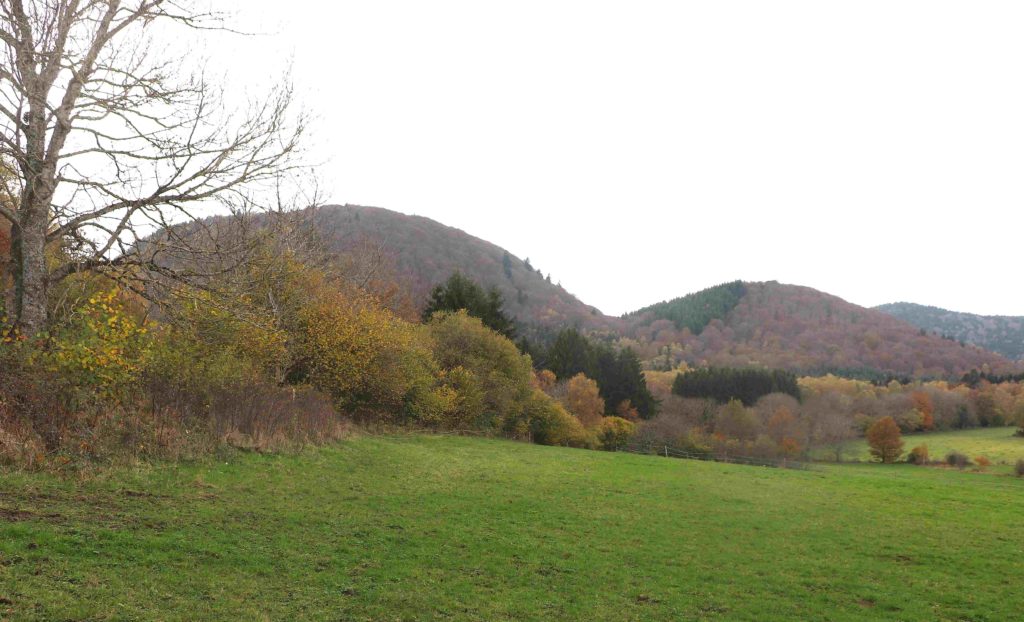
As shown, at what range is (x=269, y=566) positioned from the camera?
809 cm

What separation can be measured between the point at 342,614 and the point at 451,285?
49588mm

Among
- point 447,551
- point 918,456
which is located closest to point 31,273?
point 447,551

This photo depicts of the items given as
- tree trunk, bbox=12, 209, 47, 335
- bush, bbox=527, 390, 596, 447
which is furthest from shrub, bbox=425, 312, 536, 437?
tree trunk, bbox=12, 209, 47, 335

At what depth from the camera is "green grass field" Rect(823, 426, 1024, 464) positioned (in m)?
75.9

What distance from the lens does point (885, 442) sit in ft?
252

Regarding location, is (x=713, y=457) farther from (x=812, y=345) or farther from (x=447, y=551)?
(x=812, y=345)

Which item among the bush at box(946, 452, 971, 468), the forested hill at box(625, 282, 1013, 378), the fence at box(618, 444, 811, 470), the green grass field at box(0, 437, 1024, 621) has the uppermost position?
the forested hill at box(625, 282, 1013, 378)

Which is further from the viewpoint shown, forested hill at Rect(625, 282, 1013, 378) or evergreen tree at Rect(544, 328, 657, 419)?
forested hill at Rect(625, 282, 1013, 378)

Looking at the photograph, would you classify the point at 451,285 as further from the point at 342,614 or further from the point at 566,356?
the point at 342,614

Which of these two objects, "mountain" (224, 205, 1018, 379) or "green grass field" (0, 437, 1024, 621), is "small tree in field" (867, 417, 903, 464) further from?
"mountain" (224, 205, 1018, 379)

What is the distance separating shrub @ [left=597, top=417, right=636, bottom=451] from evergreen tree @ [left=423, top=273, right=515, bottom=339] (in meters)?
11.9

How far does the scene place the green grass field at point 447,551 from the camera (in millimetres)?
6969

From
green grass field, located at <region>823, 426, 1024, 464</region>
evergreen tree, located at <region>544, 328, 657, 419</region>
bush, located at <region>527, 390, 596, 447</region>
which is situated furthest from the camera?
A: evergreen tree, located at <region>544, 328, 657, 419</region>

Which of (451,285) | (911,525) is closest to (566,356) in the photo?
(451,285)
